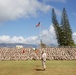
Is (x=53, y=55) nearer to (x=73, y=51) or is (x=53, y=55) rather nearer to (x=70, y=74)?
(x=73, y=51)

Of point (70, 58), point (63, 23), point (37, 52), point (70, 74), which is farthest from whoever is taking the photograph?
point (63, 23)

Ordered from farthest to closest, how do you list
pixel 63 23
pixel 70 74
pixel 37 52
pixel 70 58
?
1. pixel 63 23
2. pixel 37 52
3. pixel 70 58
4. pixel 70 74

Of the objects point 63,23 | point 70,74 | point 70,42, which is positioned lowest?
point 70,74

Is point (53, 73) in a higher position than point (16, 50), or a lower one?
lower

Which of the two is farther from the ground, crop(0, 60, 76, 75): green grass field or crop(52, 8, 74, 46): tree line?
crop(52, 8, 74, 46): tree line

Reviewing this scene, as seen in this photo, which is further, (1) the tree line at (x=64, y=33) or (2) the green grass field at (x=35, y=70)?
(1) the tree line at (x=64, y=33)

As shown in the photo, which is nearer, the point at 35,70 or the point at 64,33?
the point at 35,70

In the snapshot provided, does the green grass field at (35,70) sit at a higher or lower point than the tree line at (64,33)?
lower

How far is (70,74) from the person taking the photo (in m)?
25.2

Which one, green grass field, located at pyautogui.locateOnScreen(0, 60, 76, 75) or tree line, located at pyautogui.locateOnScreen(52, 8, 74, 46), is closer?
green grass field, located at pyautogui.locateOnScreen(0, 60, 76, 75)

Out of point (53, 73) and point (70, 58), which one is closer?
point (53, 73)

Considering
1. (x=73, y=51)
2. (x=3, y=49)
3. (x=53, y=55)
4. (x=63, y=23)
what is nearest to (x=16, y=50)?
(x=3, y=49)

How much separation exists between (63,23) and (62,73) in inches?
2297

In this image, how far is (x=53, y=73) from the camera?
25891 millimetres
